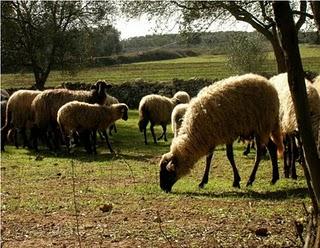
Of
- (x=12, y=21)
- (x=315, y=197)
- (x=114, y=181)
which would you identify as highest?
(x=12, y=21)

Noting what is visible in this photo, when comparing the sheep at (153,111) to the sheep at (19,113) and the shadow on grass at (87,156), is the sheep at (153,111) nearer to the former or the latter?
the shadow on grass at (87,156)

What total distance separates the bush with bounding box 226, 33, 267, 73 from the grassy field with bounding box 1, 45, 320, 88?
2.71ft

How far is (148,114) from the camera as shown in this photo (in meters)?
21.6

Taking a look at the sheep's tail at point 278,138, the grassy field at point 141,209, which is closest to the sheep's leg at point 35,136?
the grassy field at point 141,209

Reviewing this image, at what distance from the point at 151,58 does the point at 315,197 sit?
6046 cm

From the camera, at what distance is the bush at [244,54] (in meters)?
43.0

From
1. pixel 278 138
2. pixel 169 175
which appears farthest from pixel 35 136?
pixel 278 138

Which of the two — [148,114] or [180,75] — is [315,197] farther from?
[180,75]

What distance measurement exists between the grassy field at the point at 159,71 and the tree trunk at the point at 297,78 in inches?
1368

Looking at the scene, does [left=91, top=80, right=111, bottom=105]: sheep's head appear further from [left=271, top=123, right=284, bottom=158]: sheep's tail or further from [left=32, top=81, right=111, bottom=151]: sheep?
[left=271, top=123, right=284, bottom=158]: sheep's tail

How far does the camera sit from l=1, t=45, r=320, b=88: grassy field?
134 feet

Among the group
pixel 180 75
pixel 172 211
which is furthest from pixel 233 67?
pixel 172 211

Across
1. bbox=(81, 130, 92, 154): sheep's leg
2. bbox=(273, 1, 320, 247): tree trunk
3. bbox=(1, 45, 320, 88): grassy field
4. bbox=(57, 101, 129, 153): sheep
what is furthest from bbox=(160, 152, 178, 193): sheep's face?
bbox=(1, 45, 320, 88): grassy field

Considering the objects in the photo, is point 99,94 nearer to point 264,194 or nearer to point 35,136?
point 35,136
